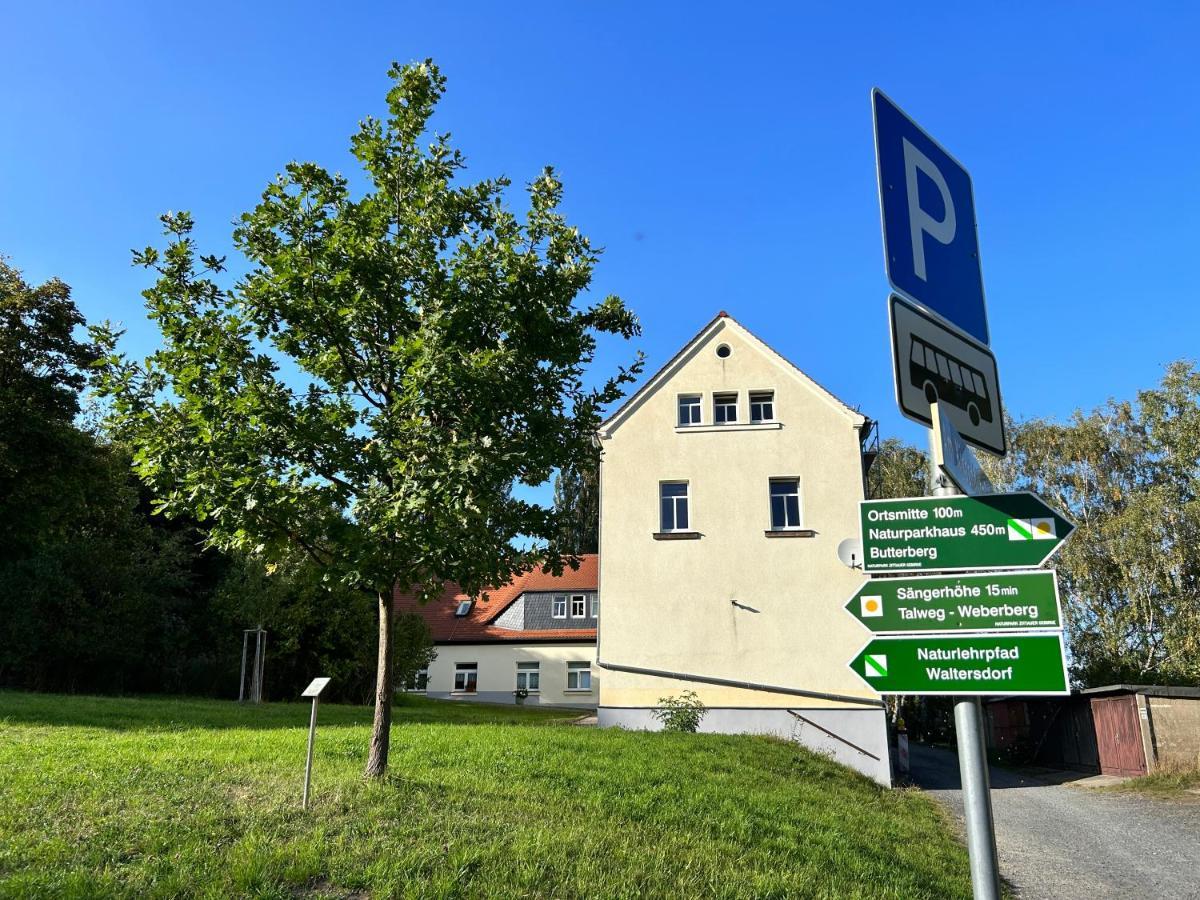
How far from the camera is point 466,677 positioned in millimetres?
39594

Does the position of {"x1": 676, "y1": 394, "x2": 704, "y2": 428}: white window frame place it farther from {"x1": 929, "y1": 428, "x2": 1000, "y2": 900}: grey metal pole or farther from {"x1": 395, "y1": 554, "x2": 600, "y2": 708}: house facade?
{"x1": 929, "y1": 428, "x2": 1000, "y2": 900}: grey metal pole

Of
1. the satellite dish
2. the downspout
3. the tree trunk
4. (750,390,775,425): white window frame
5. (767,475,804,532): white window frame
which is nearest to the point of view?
the satellite dish

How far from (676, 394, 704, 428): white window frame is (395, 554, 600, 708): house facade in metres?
17.9

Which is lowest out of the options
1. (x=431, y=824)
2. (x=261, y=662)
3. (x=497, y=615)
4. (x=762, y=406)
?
(x=431, y=824)

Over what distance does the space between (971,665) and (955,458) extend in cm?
76

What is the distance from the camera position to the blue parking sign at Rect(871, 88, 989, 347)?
10.9 ft

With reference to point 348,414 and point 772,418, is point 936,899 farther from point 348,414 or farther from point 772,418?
point 772,418

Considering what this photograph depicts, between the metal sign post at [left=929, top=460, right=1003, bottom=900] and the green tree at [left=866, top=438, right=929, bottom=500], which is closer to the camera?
the metal sign post at [left=929, top=460, right=1003, bottom=900]

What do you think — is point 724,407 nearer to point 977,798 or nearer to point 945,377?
point 945,377

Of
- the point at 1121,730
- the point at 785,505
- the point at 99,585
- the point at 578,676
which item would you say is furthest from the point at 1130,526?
the point at 99,585

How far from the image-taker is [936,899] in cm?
733

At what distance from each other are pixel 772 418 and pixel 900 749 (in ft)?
36.1

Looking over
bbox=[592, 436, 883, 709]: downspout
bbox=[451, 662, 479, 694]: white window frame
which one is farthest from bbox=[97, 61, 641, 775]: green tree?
bbox=[451, 662, 479, 694]: white window frame

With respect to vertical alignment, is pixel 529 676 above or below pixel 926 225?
below
